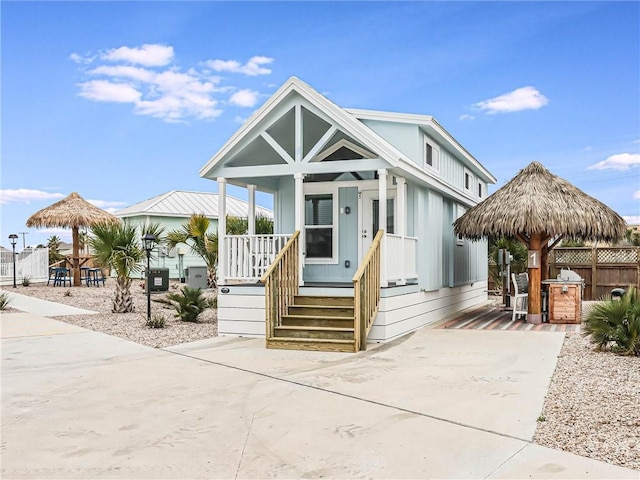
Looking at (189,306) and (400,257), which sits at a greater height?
(400,257)

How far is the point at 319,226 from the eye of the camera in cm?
1284

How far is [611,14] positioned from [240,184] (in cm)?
1063

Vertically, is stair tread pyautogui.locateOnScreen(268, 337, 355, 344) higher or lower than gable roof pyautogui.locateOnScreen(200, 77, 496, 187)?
lower

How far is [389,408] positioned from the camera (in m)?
5.88

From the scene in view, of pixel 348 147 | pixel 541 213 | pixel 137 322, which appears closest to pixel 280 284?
pixel 348 147

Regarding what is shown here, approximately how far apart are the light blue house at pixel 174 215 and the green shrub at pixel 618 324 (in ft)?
64.6

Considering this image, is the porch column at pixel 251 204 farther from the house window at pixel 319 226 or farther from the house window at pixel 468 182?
the house window at pixel 468 182

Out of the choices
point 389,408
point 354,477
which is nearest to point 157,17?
point 389,408

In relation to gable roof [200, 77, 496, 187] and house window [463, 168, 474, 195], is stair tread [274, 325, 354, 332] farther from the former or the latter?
house window [463, 168, 474, 195]

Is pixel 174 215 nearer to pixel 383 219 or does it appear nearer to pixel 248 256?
pixel 248 256

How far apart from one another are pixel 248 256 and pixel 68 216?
1625cm

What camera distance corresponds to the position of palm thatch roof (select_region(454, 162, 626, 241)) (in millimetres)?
12242

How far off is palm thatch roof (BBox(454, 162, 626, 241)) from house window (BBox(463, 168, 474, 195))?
3.28 metres

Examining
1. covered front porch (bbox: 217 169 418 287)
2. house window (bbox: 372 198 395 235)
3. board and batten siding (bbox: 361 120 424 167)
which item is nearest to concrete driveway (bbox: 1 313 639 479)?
covered front porch (bbox: 217 169 418 287)
